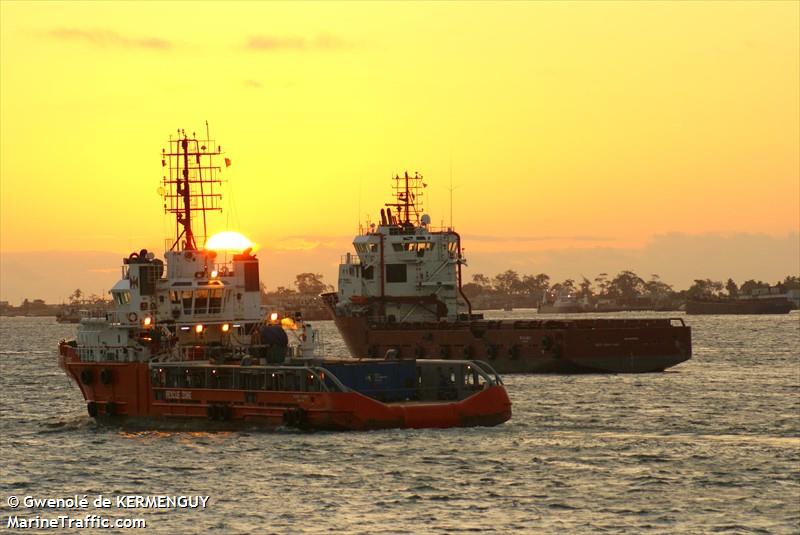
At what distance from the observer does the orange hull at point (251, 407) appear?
4712 centimetres

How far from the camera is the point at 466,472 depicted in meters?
39.9

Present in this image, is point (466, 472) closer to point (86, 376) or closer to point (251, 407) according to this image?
point (251, 407)

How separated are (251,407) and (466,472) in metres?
12.2

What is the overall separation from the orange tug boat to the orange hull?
0.15ft

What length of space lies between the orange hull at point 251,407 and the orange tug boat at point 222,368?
46 mm

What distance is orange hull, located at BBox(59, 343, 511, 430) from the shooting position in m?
47.1

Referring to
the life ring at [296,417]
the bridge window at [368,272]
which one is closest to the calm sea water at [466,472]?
the life ring at [296,417]

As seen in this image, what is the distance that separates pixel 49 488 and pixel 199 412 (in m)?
11.3

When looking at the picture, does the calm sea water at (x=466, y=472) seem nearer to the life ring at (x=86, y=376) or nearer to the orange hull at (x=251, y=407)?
the orange hull at (x=251, y=407)

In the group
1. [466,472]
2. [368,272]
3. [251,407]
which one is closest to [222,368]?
[251,407]

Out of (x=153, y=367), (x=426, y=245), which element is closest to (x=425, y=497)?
(x=153, y=367)

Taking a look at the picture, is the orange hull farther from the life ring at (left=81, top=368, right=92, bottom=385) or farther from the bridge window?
the bridge window

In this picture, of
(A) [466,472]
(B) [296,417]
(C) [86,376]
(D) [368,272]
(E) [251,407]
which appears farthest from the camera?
(D) [368,272]

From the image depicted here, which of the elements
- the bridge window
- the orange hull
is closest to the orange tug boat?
the orange hull
